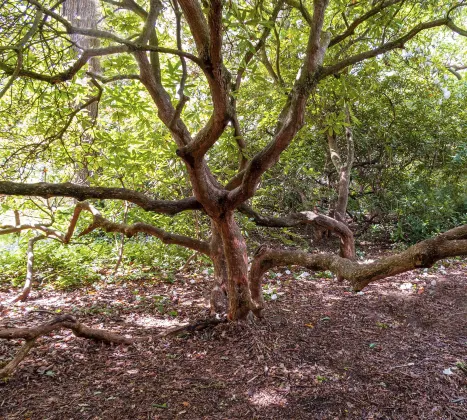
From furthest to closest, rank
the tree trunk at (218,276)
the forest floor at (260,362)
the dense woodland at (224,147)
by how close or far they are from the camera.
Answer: the tree trunk at (218,276) → the dense woodland at (224,147) → the forest floor at (260,362)

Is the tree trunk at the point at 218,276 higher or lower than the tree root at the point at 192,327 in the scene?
higher

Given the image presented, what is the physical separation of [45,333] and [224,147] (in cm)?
254

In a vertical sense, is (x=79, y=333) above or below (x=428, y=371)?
above

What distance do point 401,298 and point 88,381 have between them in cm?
413

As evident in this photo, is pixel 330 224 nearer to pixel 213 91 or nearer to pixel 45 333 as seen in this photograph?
pixel 213 91

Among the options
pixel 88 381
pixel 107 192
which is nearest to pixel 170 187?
pixel 107 192

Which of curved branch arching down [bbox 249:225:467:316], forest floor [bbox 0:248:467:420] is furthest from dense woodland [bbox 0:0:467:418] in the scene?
forest floor [bbox 0:248:467:420]

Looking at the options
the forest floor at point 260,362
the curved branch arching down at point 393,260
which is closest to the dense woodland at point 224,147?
the curved branch arching down at point 393,260

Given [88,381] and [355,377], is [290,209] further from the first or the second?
[88,381]

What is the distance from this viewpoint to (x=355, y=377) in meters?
3.06

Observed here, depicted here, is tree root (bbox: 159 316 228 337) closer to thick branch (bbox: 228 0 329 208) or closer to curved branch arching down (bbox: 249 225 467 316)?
curved branch arching down (bbox: 249 225 467 316)

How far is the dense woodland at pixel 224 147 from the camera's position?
2.96 metres

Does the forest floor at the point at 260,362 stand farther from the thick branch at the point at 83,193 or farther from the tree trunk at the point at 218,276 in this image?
the thick branch at the point at 83,193

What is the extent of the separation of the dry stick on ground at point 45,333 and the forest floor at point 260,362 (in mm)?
97
